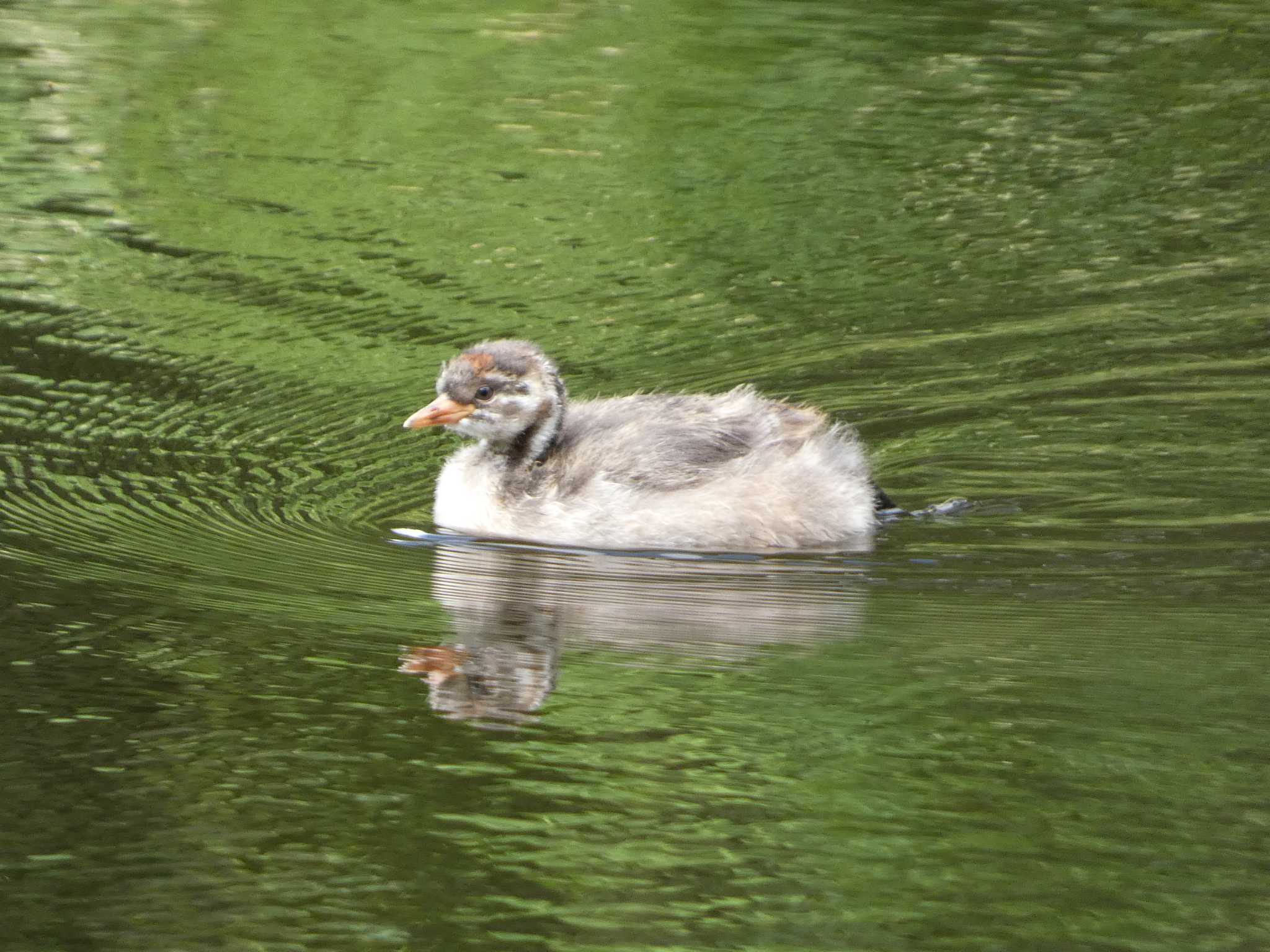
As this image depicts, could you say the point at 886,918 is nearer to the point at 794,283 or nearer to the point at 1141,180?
the point at 794,283

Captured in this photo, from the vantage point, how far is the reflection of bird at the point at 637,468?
766 cm

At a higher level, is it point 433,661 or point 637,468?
point 637,468

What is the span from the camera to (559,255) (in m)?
11.3

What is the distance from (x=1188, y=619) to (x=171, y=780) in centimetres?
319

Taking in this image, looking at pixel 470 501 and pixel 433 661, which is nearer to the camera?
pixel 433 661

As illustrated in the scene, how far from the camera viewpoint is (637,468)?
7.77m

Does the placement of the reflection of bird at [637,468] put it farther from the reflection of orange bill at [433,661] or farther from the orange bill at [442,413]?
the reflection of orange bill at [433,661]

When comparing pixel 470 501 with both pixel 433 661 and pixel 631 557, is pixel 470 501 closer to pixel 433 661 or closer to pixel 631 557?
pixel 631 557

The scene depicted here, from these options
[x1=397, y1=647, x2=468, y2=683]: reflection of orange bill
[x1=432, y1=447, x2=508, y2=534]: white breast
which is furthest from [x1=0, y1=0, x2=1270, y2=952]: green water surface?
[x1=432, y1=447, x2=508, y2=534]: white breast

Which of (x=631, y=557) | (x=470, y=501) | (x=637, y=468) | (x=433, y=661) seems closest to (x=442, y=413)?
(x=470, y=501)

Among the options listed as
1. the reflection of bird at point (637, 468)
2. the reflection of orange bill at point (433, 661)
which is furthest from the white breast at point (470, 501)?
the reflection of orange bill at point (433, 661)

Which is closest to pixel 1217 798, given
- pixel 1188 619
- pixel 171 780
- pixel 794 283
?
pixel 1188 619

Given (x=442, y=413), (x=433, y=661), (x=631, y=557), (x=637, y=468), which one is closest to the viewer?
(x=433, y=661)

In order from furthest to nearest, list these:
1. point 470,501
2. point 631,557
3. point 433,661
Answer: point 470,501
point 631,557
point 433,661
